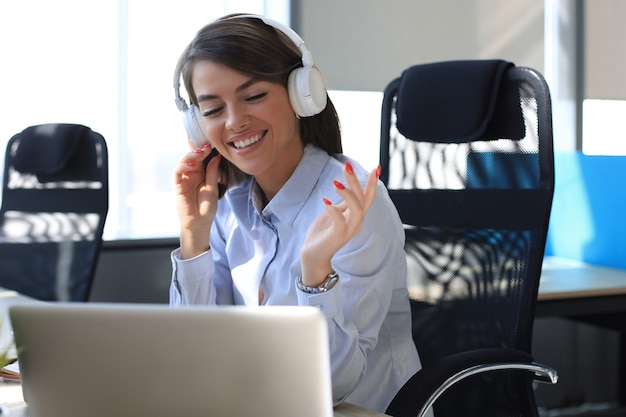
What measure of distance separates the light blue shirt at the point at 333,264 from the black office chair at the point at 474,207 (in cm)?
15

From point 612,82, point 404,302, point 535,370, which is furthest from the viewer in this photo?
point 612,82

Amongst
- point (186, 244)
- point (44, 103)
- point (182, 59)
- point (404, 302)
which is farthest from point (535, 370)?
point (44, 103)

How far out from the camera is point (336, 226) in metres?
1.25

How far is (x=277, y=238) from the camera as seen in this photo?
1.62m

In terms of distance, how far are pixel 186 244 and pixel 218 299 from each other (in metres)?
0.14

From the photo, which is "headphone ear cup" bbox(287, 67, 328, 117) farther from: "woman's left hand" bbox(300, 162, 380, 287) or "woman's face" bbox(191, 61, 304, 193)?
"woman's left hand" bbox(300, 162, 380, 287)

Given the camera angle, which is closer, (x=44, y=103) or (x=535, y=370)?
(x=535, y=370)

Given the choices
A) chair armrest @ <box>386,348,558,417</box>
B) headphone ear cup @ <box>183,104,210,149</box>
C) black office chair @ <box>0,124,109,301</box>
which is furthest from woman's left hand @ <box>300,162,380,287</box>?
black office chair @ <box>0,124,109,301</box>

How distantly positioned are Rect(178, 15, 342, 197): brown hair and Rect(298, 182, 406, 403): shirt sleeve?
0.29 metres

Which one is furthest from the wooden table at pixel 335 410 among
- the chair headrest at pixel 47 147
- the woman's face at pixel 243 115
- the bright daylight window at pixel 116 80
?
the bright daylight window at pixel 116 80

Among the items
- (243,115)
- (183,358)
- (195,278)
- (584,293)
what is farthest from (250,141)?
(584,293)

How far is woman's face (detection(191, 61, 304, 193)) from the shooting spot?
1.57 m

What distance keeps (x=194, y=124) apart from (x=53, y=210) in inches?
37.2

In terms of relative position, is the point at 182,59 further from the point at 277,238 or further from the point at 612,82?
the point at 612,82
